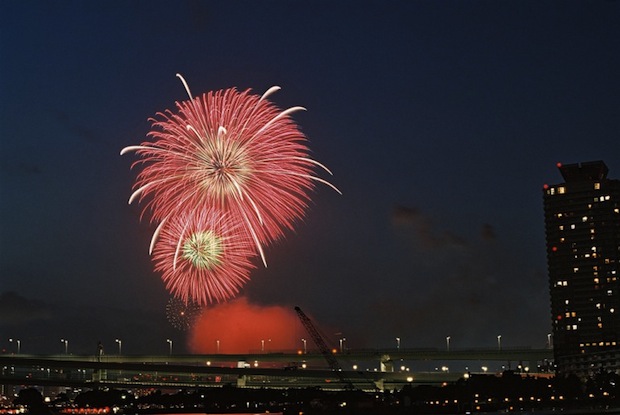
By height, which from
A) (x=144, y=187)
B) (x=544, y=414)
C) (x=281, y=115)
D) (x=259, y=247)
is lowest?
(x=544, y=414)

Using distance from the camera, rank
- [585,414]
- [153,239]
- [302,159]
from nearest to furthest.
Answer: [302,159] → [153,239] → [585,414]

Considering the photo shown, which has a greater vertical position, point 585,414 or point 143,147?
point 143,147

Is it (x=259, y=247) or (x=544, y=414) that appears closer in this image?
(x=259, y=247)

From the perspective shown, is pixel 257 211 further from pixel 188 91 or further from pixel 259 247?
pixel 188 91

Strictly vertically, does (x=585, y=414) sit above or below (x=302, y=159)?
below

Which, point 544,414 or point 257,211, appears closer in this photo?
point 257,211

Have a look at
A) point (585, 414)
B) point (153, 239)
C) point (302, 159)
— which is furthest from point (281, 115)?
point (585, 414)

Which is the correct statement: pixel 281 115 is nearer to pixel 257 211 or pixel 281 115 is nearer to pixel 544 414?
pixel 257 211

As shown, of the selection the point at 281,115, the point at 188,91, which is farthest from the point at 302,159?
the point at 188,91

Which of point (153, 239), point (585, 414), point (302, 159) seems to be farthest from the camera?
point (585, 414)
